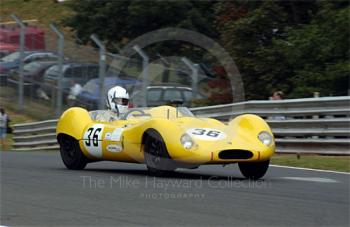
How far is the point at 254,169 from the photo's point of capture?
35.4 ft

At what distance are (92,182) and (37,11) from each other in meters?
39.2

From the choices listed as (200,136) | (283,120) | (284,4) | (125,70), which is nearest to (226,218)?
(200,136)

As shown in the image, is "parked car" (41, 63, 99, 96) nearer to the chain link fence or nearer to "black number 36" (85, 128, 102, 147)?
the chain link fence

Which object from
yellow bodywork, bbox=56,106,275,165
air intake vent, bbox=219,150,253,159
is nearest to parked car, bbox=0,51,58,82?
yellow bodywork, bbox=56,106,275,165

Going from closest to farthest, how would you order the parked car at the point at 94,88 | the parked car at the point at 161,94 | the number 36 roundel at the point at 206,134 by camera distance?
the number 36 roundel at the point at 206,134 → the parked car at the point at 161,94 → the parked car at the point at 94,88

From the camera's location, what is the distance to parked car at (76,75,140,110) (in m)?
20.9

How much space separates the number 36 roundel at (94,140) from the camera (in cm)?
1162

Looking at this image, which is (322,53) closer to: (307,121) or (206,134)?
(307,121)

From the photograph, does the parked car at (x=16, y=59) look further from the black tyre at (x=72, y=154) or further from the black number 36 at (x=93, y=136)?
the black number 36 at (x=93, y=136)

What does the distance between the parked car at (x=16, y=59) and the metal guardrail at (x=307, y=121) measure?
952cm

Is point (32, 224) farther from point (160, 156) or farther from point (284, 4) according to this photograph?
point (284, 4)

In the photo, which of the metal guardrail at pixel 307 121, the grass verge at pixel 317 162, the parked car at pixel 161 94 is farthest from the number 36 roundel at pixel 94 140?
the parked car at pixel 161 94

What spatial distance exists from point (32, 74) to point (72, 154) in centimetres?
1547

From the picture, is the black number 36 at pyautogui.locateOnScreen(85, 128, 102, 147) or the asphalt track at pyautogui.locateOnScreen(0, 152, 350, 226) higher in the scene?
the black number 36 at pyautogui.locateOnScreen(85, 128, 102, 147)
